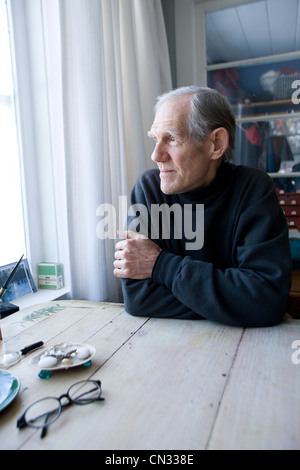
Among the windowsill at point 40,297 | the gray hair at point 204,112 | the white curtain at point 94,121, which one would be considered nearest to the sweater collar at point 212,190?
the gray hair at point 204,112

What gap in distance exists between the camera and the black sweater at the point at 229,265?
99 cm

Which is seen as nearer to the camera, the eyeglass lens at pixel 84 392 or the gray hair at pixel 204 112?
the eyeglass lens at pixel 84 392

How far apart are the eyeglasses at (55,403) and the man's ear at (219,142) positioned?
92 cm

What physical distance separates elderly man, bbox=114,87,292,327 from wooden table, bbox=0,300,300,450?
2.4 inches

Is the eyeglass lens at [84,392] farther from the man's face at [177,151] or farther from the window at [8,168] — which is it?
the window at [8,168]

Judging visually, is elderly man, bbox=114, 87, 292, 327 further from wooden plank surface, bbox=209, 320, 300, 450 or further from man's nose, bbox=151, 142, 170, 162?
wooden plank surface, bbox=209, 320, 300, 450

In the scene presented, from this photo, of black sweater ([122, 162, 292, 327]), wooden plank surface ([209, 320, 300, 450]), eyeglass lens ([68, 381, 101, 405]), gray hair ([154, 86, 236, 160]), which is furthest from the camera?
gray hair ([154, 86, 236, 160])

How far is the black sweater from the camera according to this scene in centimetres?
99

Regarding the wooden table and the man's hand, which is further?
the man's hand

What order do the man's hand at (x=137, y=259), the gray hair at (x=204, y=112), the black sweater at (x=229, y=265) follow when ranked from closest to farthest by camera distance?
the black sweater at (x=229, y=265) → the man's hand at (x=137, y=259) → the gray hair at (x=204, y=112)

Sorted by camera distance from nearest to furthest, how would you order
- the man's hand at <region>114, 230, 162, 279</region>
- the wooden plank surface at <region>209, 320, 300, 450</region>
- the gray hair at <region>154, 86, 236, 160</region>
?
the wooden plank surface at <region>209, 320, 300, 450</region>
the man's hand at <region>114, 230, 162, 279</region>
the gray hair at <region>154, 86, 236, 160</region>

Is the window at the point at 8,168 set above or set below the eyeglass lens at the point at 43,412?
above

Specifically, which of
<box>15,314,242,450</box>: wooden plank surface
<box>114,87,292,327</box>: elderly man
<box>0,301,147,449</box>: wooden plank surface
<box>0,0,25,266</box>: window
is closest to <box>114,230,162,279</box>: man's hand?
<box>114,87,292,327</box>: elderly man
